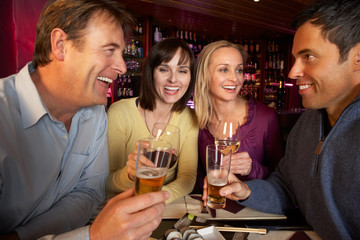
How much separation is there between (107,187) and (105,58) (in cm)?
87

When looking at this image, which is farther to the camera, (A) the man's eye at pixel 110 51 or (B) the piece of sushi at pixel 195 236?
(A) the man's eye at pixel 110 51

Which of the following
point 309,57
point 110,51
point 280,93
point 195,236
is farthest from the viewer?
point 280,93

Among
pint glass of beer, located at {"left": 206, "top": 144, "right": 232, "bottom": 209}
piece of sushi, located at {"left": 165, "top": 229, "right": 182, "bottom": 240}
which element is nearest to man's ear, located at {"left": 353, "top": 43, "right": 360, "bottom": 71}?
pint glass of beer, located at {"left": 206, "top": 144, "right": 232, "bottom": 209}

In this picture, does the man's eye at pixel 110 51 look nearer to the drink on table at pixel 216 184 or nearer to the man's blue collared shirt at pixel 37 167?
the man's blue collared shirt at pixel 37 167

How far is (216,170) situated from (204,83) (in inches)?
56.8

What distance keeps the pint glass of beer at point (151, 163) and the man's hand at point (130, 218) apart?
2.4 inches

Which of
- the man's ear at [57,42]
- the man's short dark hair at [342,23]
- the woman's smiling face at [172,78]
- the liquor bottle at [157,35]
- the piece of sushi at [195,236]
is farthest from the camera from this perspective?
the liquor bottle at [157,35]

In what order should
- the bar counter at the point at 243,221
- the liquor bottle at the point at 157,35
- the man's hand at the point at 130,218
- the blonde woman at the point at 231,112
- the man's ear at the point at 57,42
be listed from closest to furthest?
the man's hand at the point at 130,218
the bar counter at the point at 243,221
the man's ear at the point at 57,42
the blonde woman at the point at 231,112
the liquor bottle at the point at 157,35

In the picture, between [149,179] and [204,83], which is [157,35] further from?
[149,179]

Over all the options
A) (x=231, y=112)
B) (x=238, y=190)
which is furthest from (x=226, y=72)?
(x=238, y=190)

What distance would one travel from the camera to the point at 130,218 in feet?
2.41

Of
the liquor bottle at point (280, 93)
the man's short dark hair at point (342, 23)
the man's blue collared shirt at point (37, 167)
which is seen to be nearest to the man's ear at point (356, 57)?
the man's short dark hair at point (342, 23)

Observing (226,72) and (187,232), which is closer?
(187,232)

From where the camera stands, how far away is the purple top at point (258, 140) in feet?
7.41
